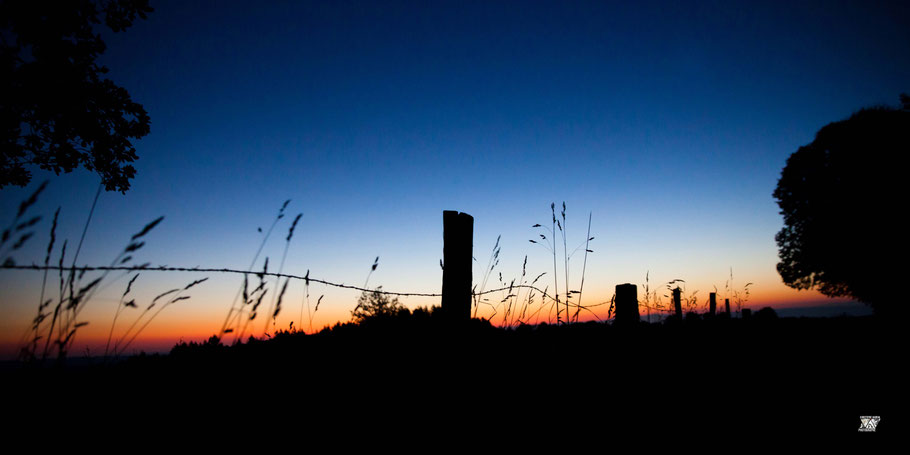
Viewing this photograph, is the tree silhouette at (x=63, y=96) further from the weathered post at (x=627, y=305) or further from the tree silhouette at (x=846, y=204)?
the tree silhouette at (x=846, y=204)

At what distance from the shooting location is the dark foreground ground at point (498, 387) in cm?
213

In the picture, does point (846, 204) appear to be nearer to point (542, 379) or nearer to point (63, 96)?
point (542, 379)

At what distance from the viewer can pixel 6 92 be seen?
5.00 metres

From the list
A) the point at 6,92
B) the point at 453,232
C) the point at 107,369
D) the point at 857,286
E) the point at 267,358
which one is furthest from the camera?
the point at 857,286

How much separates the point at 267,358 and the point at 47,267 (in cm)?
162

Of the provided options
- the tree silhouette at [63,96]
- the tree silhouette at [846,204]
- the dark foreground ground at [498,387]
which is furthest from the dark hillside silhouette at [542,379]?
the tree silhouette at [846,204]

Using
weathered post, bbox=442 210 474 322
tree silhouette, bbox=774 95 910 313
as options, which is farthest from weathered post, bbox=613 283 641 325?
tree silhouette, bbox=774 95 910 313

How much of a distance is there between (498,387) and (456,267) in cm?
135

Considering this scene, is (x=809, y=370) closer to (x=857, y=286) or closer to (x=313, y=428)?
(x=313, y=428)

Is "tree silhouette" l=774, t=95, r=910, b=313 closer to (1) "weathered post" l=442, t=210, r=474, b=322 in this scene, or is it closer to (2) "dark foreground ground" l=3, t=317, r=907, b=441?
(2) "dark foreground ground" l=3, t=317, r=907, b=441

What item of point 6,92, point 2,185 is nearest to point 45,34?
point 6,92

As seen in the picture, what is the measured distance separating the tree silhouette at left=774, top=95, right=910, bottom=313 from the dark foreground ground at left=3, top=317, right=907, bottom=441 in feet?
59.3

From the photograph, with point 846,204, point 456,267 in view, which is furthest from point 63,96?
point 846,204

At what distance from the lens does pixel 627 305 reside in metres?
4.09
